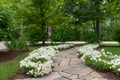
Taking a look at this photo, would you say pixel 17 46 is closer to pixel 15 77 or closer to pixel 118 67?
pixel 15 77

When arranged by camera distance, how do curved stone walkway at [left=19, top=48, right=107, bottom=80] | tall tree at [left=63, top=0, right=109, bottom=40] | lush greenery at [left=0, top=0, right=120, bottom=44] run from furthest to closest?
tall tree at [left=63, top=0, right=109, bottom=40], lush greenery at [left=0, top=0, right=120, bottom=44], curved stone walkway at [left=19, top=48, right=107, bottom=80]

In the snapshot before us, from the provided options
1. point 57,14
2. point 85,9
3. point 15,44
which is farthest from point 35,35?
point 15,44

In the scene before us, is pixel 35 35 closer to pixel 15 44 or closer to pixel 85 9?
pixel 85 9

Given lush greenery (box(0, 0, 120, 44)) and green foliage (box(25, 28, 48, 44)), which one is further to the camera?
green foliage (box(25, 28, 48, 44))

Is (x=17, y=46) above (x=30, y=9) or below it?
below

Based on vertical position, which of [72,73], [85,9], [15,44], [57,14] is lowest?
[72,73]

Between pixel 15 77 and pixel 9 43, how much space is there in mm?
5148

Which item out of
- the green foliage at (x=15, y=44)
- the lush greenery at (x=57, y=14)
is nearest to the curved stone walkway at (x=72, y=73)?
the green foliage at (x=15, y=44)

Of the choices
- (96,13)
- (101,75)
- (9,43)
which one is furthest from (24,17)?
(101,75)

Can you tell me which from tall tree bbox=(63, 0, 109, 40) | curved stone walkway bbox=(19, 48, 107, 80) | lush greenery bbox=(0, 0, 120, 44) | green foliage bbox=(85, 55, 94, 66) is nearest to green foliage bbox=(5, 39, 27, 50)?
lush greenery bbox=(0, 0, 120, 44)

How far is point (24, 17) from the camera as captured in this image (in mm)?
13750

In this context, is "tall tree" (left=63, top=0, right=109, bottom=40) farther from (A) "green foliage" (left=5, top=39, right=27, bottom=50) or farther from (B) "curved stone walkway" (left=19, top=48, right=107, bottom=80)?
(B) "curved stone walkway" (left=19, top=48, right=107, bottom=80)

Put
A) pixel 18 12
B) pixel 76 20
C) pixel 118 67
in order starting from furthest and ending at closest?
1. pixel 76 20
2. pixel 18 12
3. pixel 118 67

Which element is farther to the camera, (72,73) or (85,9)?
(85,9)
